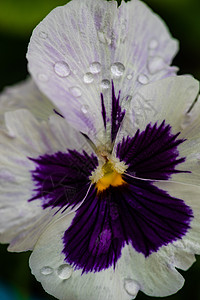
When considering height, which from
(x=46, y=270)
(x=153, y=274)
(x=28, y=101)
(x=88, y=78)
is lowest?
(x=46, y=270)

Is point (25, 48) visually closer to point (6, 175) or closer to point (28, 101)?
point (28, 101)

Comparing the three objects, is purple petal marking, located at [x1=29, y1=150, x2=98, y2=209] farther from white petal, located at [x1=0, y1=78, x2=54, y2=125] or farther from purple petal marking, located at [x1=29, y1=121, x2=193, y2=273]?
white petal, located at [x1=0, y1=78, x2=54, y2=125]

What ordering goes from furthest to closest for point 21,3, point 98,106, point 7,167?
point 21,3, point 98,106, point 7,167

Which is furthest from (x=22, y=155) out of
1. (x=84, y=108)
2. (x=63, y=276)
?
(x=63, y=276)

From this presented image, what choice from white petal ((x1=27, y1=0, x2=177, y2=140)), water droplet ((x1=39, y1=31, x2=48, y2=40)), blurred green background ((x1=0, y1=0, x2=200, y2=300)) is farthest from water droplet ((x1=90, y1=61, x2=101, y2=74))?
blurred green background ((x1=0, y1=0, x2=200, y2=300))

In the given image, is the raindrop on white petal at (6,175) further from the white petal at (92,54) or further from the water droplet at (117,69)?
the water droplet at (117,69)

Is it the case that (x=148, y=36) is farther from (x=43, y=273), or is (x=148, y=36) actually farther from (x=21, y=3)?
(x=21, y=3)

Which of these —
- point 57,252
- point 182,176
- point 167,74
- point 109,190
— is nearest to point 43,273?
point 57,252
